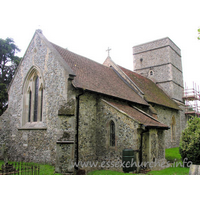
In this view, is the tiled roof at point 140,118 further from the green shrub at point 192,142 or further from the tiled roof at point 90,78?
the green shrub at point 192,142

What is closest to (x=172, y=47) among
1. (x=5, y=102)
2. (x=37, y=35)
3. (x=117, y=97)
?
(x=117, y=97)

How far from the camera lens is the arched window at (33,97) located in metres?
13.4

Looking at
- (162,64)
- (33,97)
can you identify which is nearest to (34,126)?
(33,97)

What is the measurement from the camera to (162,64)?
27.8m

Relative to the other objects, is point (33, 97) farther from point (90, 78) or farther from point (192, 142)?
point (192, 142)

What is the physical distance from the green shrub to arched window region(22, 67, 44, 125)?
924 cm

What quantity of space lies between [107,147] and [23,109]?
6333mm

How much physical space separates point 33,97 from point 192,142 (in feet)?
34.5

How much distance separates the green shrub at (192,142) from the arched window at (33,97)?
9244 millimetres

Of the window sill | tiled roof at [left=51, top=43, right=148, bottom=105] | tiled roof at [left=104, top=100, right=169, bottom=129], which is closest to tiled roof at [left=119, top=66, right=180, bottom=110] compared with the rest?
tiled roof at [left=51, top=43, right=148, bottom=105]

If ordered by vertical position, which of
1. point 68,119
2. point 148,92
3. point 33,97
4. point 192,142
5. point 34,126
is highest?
point 148,92

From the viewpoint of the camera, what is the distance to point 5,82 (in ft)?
77.1

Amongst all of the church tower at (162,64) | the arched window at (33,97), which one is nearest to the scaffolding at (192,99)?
the church tower at (162,64)

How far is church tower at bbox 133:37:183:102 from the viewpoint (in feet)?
88.9
